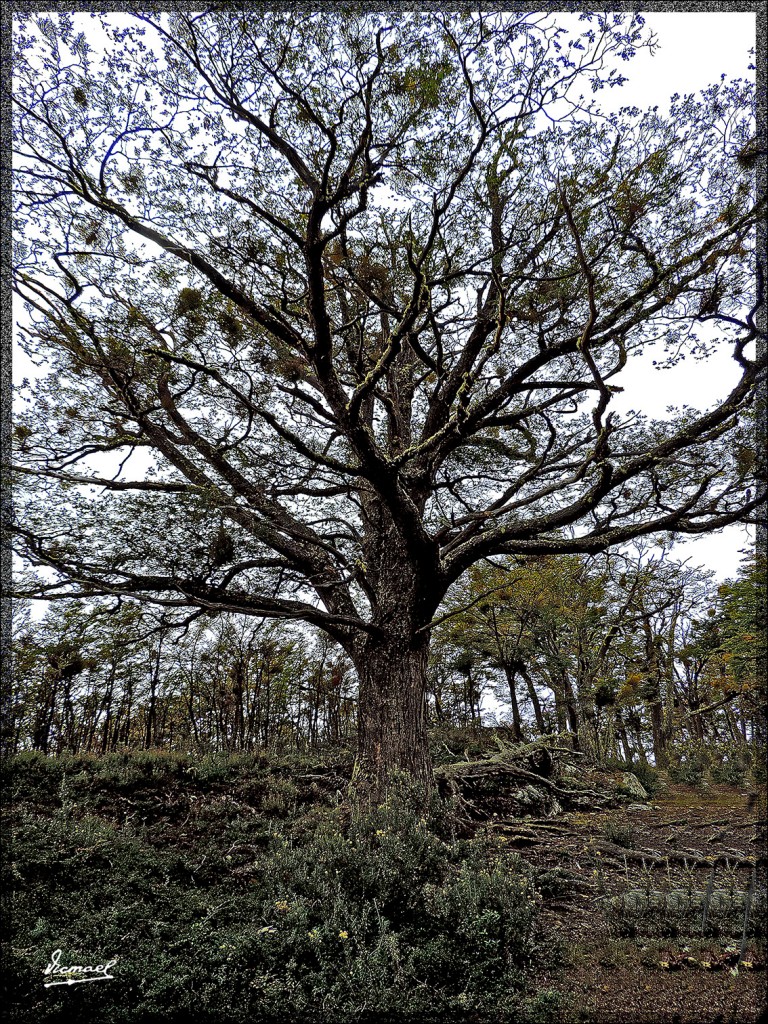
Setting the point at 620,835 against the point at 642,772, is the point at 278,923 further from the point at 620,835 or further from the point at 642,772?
the point at 642,772

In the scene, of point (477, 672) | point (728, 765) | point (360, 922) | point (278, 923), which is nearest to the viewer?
point (360, 922)

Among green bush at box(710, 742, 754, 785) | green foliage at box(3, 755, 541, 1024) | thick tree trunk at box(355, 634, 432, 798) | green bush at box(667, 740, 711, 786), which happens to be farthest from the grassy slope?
green bush at box(667, 740, 711, 786)

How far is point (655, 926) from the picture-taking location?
12.6 ft

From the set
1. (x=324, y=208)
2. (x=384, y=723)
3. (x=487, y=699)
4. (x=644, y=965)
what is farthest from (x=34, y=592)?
(x=487, y=699)

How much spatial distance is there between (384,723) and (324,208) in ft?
18.0

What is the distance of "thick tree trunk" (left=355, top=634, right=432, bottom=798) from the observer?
6.37 meters

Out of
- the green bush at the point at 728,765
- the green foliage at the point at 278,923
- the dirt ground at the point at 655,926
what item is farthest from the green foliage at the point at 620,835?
the green bush at the point at 728,765

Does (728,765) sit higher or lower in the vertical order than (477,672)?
lower

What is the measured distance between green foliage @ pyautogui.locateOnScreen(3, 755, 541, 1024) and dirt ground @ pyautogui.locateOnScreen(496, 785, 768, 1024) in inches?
14.2

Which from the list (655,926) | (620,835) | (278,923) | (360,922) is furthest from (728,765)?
(278,923)

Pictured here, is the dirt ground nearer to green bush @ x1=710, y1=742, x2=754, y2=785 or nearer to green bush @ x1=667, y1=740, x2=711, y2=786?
green bush @ x1=710, y1=742, x2=754, y2=785

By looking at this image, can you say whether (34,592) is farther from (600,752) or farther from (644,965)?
(600,752)

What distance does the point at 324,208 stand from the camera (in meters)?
4.45

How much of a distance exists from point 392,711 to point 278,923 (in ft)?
9.75
